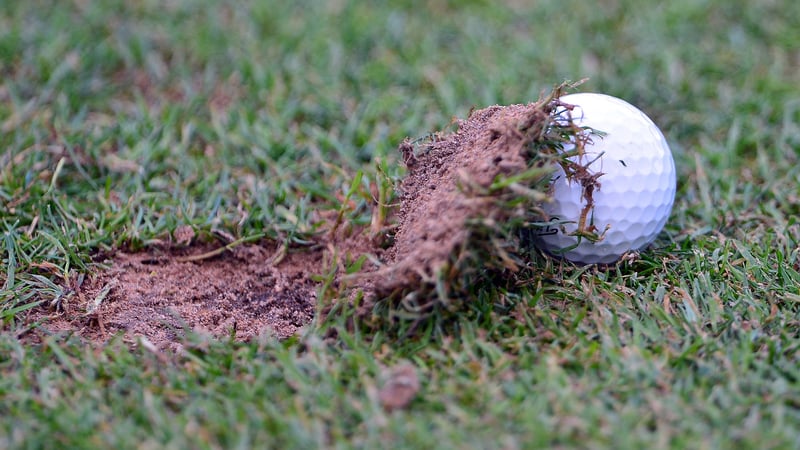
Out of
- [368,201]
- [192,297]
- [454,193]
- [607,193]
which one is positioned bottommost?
[192,297]

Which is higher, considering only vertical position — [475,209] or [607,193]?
[475,209]

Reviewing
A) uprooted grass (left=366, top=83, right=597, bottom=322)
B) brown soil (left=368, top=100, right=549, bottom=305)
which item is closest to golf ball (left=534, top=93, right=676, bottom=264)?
uprooted grass (left=366, top=83, right=597, bottom=322)

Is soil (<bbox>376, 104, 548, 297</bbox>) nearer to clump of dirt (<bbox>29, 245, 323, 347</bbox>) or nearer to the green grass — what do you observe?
the green grass

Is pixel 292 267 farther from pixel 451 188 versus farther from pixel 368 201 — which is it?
pixel 451 188

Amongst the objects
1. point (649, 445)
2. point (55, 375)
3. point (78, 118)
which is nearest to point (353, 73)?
point (78, 118)

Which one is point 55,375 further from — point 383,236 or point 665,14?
point 665,14

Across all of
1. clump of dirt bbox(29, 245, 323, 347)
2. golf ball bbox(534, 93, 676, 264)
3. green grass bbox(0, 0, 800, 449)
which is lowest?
clump of dirt bbox(29, 245, 323, 347)

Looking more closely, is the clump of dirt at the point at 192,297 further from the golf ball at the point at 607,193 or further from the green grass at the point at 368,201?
the golf ball at the point at 607,193

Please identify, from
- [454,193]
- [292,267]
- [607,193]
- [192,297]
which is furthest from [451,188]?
[192,297]
